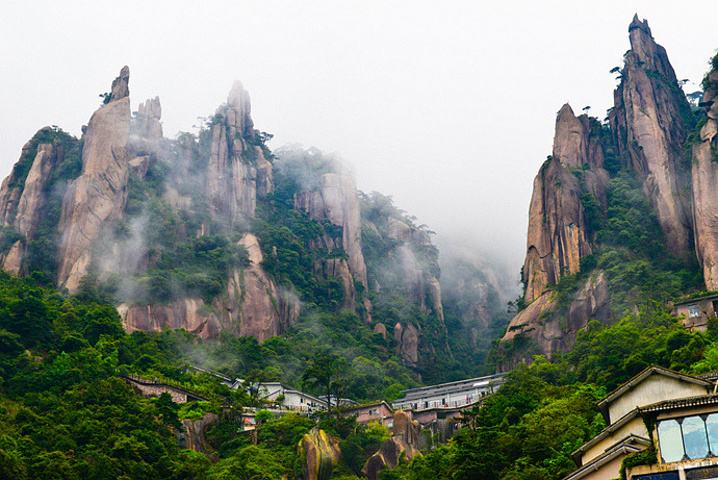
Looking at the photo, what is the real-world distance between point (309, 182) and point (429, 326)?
83.0 ft

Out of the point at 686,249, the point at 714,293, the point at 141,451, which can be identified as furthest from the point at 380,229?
the point at 141,451

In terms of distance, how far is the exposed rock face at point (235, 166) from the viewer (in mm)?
109188

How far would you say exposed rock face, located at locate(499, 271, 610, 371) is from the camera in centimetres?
7369

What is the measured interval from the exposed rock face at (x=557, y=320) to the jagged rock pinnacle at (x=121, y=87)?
4854cm

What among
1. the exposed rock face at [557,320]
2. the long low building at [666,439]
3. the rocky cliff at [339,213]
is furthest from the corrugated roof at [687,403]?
the rocky cliff at [339,213]

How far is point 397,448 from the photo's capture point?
62.2 metres

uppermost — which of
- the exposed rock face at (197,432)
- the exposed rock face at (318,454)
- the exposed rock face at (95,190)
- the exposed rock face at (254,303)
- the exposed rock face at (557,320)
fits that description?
the exposed rock face at (95,190)

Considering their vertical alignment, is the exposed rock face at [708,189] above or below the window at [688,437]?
above

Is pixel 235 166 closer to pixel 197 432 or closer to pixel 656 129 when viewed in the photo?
pixel 656 129

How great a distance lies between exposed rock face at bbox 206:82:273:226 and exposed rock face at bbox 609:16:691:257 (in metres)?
41.0

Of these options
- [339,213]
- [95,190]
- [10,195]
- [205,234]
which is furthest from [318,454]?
[339,213]

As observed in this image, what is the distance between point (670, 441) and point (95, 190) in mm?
76872

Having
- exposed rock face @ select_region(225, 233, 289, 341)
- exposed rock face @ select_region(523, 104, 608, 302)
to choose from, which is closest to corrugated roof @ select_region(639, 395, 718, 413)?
exposed rock face @ select_region(523, 104, 608, 302)

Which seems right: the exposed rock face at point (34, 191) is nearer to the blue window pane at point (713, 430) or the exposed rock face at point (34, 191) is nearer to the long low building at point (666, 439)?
the long low building at point (666, 439)
